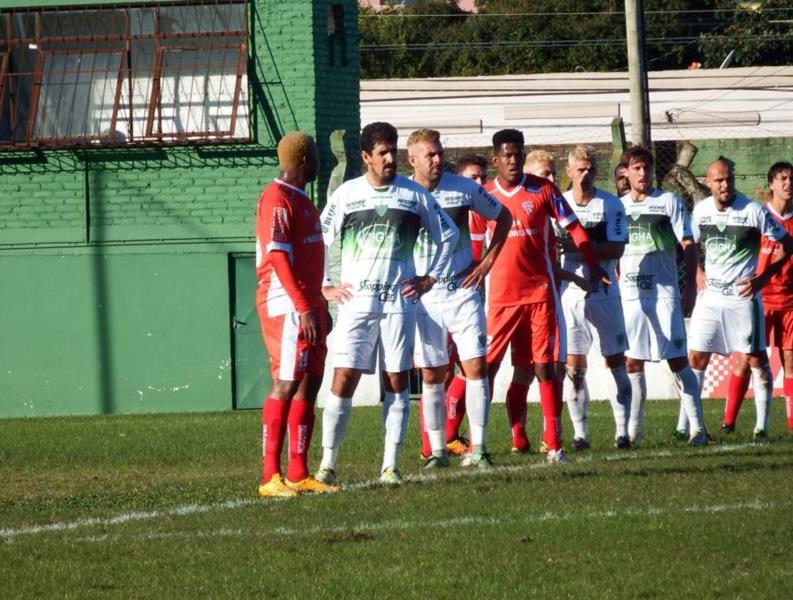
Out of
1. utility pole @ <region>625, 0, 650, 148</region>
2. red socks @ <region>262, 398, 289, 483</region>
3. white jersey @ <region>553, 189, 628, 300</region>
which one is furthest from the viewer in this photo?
utility pole @ <region>625, 0, 650, 148</region>

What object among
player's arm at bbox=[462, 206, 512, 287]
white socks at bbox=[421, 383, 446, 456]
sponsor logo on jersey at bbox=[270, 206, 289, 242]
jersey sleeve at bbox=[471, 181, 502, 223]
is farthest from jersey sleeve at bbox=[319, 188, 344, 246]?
white socks at bbox=[421, 383, 446, 456]

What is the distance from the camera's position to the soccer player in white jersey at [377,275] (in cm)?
1082

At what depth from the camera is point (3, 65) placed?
27.0m

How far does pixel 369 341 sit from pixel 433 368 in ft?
3.23

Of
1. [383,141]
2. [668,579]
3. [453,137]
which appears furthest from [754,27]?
[668,579]

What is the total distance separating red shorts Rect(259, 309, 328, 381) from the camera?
34.9 ft

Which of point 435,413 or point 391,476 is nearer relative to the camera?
point 391,476

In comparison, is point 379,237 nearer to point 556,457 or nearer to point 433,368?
point 433,368

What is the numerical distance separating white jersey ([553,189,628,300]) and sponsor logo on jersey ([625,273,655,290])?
466 mm

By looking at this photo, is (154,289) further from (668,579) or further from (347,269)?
(668,579)

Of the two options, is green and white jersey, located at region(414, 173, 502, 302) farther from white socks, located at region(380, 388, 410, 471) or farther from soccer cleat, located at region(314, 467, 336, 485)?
soccer cleat, located at region(314, 467, 336, 485)

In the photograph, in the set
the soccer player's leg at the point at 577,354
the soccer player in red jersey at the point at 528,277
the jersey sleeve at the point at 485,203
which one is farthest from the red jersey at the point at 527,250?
the soccer player's leg at the point at 577,354

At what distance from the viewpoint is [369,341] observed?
1089 centimetres

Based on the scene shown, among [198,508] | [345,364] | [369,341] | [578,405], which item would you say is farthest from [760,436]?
[198,508]
